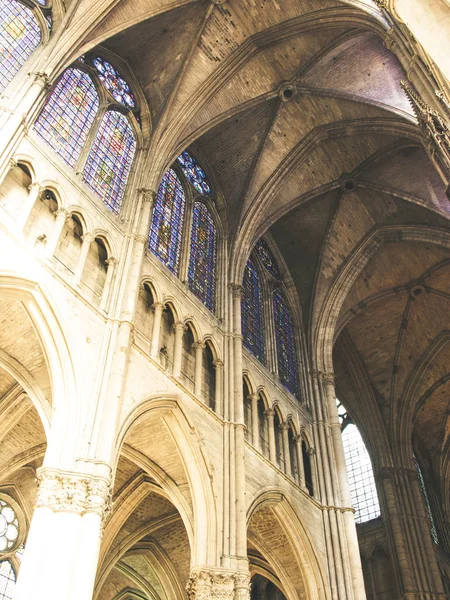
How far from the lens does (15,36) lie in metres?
12.9

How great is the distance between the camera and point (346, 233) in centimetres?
1988

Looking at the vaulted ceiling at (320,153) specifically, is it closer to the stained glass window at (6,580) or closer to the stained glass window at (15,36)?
the stained glass window at (15,36)

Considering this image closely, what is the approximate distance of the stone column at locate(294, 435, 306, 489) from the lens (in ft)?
49.9

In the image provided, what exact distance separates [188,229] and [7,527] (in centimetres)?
804

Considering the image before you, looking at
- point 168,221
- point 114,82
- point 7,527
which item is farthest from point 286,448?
point 114,82

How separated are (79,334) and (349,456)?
14.6m

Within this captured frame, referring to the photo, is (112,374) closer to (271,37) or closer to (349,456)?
(271,37)

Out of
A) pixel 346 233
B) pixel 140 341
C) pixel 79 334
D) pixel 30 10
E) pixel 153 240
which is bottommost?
pixel 79 334

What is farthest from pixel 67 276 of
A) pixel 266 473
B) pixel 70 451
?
pixel 266 473

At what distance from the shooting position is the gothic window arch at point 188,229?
14.8 metres

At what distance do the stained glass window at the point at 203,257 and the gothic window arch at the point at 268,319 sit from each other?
56.8 inches

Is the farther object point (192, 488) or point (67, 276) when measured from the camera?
point (192, 488)

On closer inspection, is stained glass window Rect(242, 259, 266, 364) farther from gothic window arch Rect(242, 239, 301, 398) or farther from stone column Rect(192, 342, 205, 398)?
stone column Rect(192, 342, 205, 398)

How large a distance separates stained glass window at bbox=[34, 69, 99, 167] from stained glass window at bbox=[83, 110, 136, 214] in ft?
1.21
